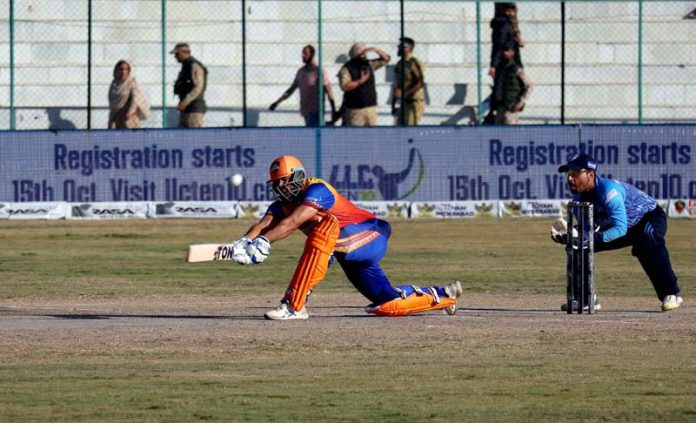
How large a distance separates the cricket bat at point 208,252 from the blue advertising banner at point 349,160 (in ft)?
52.0

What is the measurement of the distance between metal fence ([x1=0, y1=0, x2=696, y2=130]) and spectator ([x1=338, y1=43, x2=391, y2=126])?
5.19 feet

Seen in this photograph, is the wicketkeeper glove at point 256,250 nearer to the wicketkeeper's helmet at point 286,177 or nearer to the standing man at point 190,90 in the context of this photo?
the wicketkeeper's helmet at point 286,177

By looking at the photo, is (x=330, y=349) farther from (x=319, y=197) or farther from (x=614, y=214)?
(x=614, y=214)

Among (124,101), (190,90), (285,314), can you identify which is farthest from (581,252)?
(124,101)

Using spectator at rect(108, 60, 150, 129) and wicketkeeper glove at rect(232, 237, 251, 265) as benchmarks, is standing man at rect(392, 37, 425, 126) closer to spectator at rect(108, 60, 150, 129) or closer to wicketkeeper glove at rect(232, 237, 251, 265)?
spectator at rect(108, 60, 150, 129)

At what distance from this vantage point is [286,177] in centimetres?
1329

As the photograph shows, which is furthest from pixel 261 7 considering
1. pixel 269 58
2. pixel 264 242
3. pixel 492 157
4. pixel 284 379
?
pixel 284 379

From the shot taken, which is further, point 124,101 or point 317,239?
point 124,101

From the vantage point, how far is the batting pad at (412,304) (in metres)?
14.1

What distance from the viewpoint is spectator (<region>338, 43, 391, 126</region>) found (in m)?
30.0

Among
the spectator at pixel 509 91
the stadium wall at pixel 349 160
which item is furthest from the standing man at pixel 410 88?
the stadium wall at pixel 349 160

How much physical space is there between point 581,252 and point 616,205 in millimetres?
551

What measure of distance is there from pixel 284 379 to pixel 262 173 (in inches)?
726

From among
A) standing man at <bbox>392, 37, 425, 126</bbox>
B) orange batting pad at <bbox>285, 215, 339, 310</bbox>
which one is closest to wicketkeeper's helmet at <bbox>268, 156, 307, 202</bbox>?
orange batting pad at <bbox>285, 215, 339, 310</bbox>
